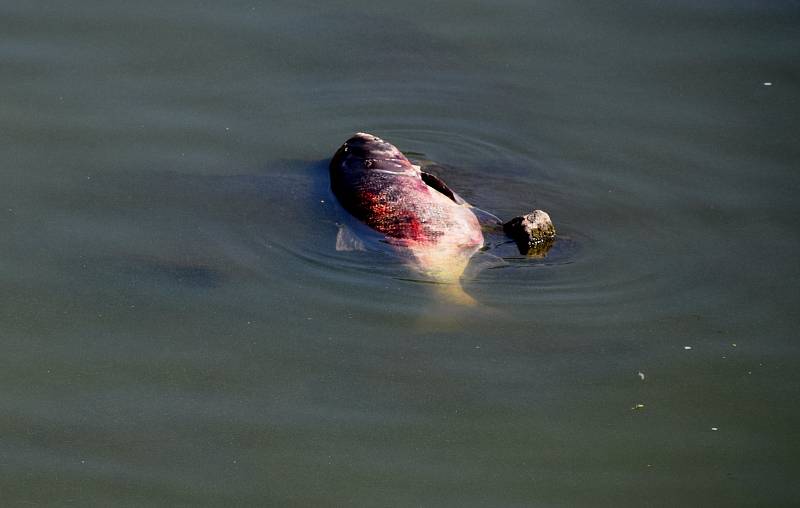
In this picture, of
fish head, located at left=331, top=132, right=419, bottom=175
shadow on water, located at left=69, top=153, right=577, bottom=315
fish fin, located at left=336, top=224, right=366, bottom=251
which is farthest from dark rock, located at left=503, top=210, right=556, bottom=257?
fish fin, located at left=336, top=224, right=366, bottom=251

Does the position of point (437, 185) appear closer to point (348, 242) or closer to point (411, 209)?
point (411, 209)

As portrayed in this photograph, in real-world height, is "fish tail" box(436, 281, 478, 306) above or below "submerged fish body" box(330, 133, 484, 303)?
below

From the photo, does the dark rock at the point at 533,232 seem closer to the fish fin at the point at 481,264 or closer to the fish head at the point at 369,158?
the fish fin at the point at 481,264

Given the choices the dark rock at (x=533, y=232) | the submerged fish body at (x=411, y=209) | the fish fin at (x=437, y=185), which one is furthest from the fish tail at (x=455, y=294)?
the fish fin at (x=437, y=185)

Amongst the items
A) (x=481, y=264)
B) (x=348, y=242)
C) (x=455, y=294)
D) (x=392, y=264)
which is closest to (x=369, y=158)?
(x=348, y=242)

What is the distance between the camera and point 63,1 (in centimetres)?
699

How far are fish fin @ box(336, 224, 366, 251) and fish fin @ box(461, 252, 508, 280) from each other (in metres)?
0.49

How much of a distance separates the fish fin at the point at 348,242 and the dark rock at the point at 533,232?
2.36ft

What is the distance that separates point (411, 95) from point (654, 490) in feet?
10.4

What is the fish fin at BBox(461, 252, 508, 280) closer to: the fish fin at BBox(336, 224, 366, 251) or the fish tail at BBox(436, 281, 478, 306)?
the fish tail at BBox(436, 281, 478, 306)

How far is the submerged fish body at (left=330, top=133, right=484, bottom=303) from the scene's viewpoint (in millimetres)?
4926

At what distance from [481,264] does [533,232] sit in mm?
289

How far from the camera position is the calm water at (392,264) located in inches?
159

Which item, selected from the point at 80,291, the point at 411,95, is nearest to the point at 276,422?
the point at 80,291
